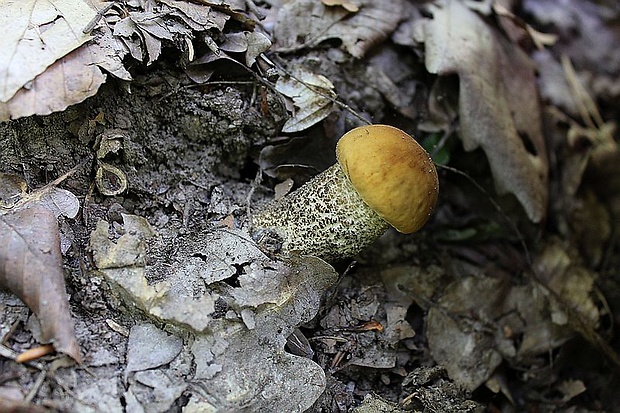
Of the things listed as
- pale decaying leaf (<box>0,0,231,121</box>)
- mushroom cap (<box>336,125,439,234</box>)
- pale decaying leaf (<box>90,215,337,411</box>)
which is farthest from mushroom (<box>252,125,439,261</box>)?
pale decaying leaf (<box>0,0,231,121</box>)

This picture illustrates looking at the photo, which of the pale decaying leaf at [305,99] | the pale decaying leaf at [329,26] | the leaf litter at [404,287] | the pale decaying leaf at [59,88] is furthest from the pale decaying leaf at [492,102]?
the pale decaying leaf at [59,88]

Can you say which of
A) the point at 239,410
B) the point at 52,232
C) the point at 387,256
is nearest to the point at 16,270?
the point at 52,232

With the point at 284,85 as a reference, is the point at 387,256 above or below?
below

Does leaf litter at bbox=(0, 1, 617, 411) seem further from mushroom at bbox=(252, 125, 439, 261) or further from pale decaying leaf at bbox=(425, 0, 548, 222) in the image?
mushroom at bbox=(252, 125, 439, 261)

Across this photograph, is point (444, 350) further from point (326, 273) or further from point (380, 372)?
point (326, 273)

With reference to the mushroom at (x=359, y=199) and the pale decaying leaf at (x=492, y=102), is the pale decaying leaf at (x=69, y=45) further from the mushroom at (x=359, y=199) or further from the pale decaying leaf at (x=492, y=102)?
the pale decaying leaf at (x=492, y=102)

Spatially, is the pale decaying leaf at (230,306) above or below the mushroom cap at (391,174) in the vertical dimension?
below
